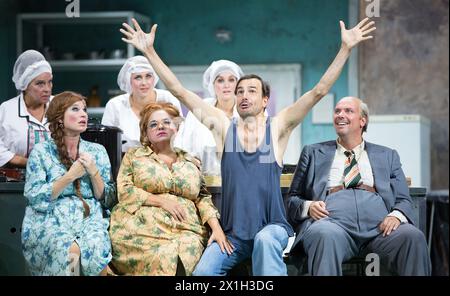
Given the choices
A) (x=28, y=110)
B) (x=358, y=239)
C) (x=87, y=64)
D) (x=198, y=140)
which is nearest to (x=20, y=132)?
(x=28, y=110)

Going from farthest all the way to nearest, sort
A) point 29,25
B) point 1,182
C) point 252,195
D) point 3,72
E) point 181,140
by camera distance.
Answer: point 29,25 → point 3,72 → point 181,140 → point 1,182 → point 252,195

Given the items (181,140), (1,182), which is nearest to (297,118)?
(181,140)

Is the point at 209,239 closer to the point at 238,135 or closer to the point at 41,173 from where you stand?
the point at 238,135

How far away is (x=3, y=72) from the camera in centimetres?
623

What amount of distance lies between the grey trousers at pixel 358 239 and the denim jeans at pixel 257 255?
0.40 ft

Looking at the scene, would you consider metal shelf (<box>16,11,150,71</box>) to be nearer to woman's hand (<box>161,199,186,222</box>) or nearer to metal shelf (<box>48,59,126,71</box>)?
metal shelf (<box>48,59,126,71</box>)

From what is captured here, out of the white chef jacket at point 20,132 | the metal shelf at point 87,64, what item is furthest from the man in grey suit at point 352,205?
the metal shelf at point 87,64

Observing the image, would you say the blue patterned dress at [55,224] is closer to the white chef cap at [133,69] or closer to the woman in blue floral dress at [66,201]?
the woman in blue floral dress at [66,201]

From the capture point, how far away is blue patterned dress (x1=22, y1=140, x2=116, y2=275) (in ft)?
11.3

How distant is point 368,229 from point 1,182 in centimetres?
140

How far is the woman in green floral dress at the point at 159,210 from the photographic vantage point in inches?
137

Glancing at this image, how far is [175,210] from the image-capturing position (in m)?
3.53

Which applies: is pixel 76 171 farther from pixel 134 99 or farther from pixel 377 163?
pixel 377 163

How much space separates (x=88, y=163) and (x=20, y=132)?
0.57 m
